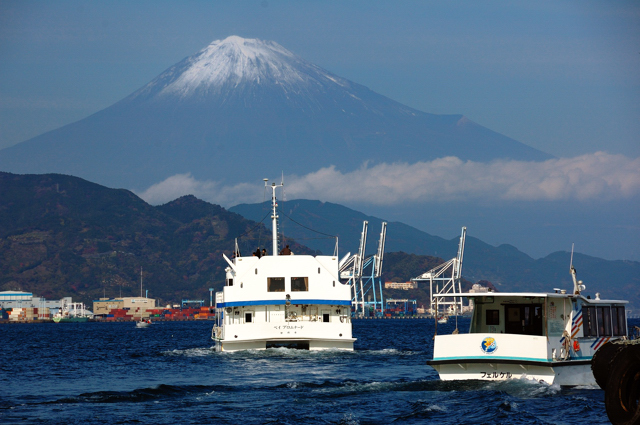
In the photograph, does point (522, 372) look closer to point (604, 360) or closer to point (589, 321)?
point (589, 321)

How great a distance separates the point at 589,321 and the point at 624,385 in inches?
484

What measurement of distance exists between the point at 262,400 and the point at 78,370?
19.9 m

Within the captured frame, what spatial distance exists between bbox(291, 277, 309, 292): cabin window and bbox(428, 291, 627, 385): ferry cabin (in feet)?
63.8

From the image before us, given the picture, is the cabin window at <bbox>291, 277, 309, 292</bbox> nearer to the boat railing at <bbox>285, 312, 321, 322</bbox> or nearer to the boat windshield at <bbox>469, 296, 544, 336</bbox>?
the boat railing at <bbox>285, 312, 321, 322</bbox>

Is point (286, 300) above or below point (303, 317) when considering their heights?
above

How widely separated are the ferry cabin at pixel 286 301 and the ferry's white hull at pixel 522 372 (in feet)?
63.8

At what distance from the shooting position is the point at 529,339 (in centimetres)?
3058

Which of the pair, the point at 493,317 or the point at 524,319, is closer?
the point at 524,319

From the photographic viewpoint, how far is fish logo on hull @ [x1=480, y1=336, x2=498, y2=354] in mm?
31031

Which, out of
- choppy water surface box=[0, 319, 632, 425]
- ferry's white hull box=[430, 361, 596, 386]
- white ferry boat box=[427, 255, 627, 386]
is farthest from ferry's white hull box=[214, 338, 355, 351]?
ferry's white hull box=[430, 361, 596, 386]

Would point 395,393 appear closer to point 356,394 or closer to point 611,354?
point 356,394

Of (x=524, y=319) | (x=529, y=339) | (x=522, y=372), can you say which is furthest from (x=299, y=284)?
(x=529, y=339)

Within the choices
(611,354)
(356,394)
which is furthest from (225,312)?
(611,354)

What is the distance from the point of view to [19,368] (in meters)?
50.9
